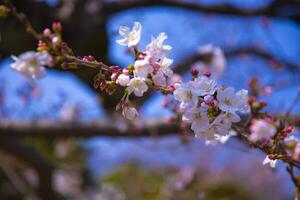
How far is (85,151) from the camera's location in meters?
5.94

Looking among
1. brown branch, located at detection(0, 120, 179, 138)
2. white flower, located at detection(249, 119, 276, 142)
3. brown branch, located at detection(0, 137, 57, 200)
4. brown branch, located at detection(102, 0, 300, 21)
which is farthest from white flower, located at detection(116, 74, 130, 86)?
brown branch, located at detection(102, 0, 300, 21)

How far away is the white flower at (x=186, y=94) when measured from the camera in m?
0.88

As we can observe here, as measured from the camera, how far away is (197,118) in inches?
35.5

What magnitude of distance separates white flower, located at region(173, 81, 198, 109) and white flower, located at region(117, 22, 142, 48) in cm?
14

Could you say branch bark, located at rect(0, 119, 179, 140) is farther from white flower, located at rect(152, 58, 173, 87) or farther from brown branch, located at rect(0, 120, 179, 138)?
white flower, located at rect(152, 58, 173, 87)

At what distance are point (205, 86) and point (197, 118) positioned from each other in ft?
0.23

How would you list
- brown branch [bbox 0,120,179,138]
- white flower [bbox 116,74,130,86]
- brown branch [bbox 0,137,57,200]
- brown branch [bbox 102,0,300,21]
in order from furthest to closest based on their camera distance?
→ 1. brown branch [bbox 102,0,300,21]
2. brown branch [bbox 0,137,57,200]
3. brown branch [bbox 0,120,179,138]
4. white flower [bbox 116,74,130,86]

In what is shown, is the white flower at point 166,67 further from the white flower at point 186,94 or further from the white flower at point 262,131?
the white flower at point 262,131

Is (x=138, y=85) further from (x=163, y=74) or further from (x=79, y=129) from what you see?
(x=79, y=129)

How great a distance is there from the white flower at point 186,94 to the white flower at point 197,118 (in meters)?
0.02

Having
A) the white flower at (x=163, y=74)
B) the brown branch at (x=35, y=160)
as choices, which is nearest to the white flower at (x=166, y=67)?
the white flower at (x=163, y=74)

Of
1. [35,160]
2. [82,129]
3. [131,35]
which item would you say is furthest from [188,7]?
[131,35]

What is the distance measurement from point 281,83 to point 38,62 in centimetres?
182

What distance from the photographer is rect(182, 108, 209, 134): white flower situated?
0.89 meters
